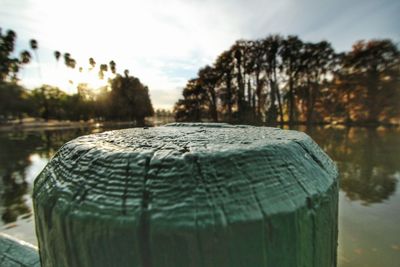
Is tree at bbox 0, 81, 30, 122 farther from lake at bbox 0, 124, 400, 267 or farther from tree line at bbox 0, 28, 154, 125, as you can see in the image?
lake at bbox 0, 124, 400, 267

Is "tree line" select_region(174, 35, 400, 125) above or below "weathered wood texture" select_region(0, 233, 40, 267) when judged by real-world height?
above

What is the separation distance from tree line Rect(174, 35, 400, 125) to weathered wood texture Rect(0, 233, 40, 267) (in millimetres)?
25199

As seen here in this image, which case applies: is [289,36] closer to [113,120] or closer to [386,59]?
[386,59]

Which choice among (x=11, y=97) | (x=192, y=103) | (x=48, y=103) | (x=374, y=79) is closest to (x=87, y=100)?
(x=48, y=103)

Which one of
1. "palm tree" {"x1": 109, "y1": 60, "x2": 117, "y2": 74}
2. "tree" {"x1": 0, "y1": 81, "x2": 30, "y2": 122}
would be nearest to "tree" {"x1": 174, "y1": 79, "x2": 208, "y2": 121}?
"palm tree" {"x1": 109, "y1": 60, "x2": 117, "y2": 74}

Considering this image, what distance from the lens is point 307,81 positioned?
31625 millimetres

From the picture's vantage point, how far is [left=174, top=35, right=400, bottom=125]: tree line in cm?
2461

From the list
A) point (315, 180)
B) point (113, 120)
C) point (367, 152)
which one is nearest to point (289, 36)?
point (367, 152)

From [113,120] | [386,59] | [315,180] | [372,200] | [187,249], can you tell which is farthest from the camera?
[113,120]

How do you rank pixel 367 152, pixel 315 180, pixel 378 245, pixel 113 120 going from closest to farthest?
pixel 315 180, pixel 378 245, pixel 367 152, pixel 113 120

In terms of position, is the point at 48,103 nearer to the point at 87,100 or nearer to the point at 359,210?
the point at 87,100

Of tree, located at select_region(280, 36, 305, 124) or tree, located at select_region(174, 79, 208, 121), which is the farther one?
tree, located at select_region(174, 79, 208, 121)

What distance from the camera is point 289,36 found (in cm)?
2814

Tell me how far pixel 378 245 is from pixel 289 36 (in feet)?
99.3
